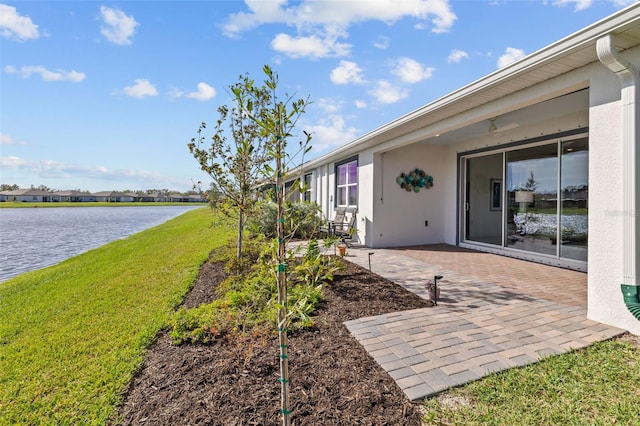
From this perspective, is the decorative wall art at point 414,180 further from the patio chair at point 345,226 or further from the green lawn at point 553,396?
the green lawn at point 553,396

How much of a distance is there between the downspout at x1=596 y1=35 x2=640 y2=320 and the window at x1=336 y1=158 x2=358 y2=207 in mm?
6751

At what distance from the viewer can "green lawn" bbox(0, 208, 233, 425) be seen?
231cm

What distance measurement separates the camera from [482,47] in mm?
6113

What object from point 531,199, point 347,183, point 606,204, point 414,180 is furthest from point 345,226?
point 606,204

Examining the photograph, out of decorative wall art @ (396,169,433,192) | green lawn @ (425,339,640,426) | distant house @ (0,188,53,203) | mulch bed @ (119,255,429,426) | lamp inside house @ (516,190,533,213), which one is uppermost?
distant house @ (0,188,53,203)

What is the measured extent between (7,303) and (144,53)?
5757 mm

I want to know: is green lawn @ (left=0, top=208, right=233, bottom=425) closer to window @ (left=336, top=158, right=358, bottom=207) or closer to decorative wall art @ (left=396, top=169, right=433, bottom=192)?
window @ (left=336, top=158, right=358, bottom=207)

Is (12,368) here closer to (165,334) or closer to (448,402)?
(165,334)

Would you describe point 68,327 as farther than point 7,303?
No

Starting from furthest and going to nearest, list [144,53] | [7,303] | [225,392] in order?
[144,53] → [7,303] → [225,392]

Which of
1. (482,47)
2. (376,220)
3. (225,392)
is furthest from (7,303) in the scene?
(482,47)

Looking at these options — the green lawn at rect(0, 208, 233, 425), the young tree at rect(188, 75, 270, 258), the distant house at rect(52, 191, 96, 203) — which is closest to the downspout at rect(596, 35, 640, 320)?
the green lawn at rect(0, 208, 233, 425)

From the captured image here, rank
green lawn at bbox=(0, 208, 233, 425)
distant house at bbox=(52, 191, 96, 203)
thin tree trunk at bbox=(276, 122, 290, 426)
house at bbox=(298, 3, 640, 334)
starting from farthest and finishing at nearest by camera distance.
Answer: distant house at bbox=(52, 191, 96, 203), house at bbox=(298, 3, 640, 334), green lawn at bbox=(0, 208, 233, 425), thin tree trunk at bbox=(276, 122, 290, 426)

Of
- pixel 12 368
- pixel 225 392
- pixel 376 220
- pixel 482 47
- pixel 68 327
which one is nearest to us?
pixel 225 392
